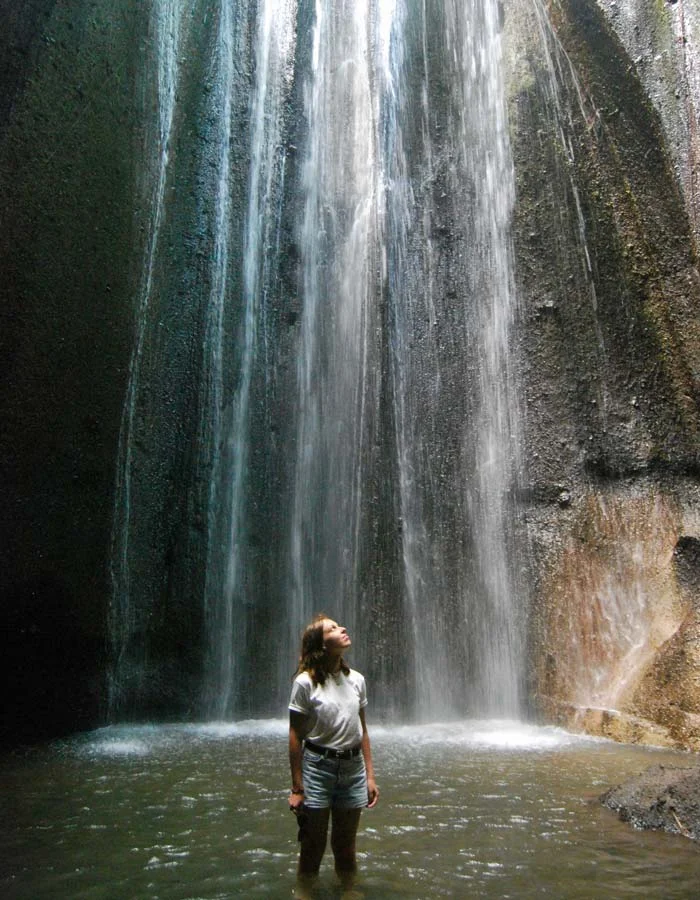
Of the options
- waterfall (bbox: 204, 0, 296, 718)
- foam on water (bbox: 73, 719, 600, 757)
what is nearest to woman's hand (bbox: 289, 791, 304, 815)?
foam on water (bbox: 73, 719, 600, 757)

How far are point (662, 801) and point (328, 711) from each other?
2316mm

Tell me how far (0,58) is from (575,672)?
849cm

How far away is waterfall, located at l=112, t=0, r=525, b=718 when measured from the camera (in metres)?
9.49

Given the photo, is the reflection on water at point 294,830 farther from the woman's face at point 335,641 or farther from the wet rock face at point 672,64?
the wet rock face at point 672,64

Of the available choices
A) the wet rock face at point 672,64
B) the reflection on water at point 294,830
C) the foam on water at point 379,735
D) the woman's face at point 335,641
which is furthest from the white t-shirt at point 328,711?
the wet rock face at point 672,64

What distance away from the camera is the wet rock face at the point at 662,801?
404cm

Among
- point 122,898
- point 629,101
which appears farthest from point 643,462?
point 122,898

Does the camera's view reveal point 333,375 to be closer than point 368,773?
No

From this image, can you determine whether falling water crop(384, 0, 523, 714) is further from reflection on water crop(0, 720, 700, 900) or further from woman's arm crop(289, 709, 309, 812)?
woman's arm crop(289, 709, 309, 812)

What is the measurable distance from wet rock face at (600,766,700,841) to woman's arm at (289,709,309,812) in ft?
7.20

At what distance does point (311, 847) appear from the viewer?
119 inches

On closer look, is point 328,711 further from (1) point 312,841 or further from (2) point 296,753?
(1) point 312,841

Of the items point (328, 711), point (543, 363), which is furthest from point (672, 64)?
point (328, 711)

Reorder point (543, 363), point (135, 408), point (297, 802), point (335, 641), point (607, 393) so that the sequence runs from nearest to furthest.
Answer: point (297, 802) < point (335, 641) < point (607, 393) < point (135, 408) < point (543, 363)
